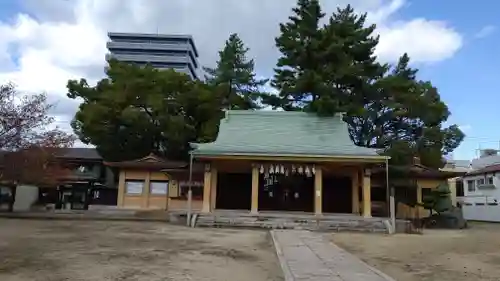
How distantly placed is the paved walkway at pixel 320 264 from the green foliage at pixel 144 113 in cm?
1872

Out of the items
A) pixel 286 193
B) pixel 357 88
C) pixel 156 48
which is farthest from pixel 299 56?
pixel 156 48

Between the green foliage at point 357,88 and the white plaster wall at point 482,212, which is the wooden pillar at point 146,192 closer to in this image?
the green foliage at point 357,88

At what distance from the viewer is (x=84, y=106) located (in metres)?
30.8

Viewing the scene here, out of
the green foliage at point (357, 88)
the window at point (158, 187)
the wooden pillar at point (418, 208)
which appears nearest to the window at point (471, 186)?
the green foliage at point (357, 88)

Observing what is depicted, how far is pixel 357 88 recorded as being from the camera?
30094 mm

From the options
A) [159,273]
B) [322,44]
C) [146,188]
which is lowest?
[159,273]

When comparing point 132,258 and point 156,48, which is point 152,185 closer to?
point 132,258

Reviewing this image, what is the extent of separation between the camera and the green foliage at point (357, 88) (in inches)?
1150

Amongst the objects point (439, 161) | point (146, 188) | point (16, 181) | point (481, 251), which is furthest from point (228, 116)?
point (481, 251)

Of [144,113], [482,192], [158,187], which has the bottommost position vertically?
[158,187]

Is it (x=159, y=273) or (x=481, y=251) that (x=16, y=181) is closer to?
(x=159, y=273)

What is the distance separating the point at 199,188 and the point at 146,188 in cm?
373

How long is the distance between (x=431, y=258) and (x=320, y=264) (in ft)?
12.5

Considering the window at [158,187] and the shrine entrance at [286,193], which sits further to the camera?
the window at [158,187]
